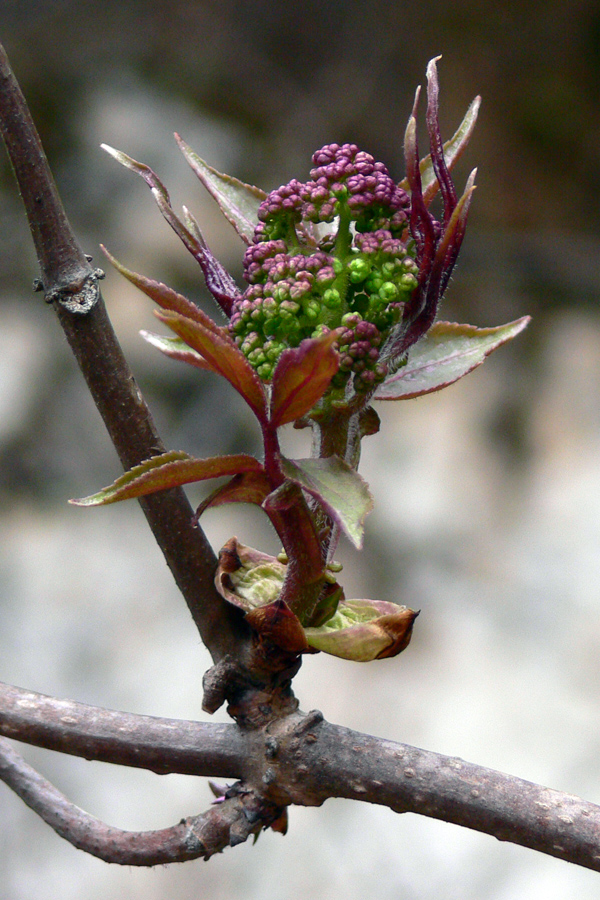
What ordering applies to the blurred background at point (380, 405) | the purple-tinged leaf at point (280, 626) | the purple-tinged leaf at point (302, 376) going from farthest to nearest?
the blurred background at point (380, 405), the purple-tinged leaf at point (280, 626), the purple-tinged leaf at point (302, 376)

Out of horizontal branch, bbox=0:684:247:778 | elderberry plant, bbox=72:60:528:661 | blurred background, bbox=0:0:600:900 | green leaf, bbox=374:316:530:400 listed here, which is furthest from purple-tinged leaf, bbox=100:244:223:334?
blurred background, bbox=0:0:600:900

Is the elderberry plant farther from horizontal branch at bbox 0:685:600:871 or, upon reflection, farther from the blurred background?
the blurred background

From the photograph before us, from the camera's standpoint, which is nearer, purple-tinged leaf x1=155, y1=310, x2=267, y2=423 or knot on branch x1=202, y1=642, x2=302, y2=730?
purple-tinged leaf x1=155, y1=310, x2=267, y2=423

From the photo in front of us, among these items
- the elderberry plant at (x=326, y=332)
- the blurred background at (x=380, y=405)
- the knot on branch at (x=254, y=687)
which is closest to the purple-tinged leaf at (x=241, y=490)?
the elderberry plant at (x=326, y=332)

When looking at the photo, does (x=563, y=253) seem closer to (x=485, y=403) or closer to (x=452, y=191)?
(x=485, y=403)

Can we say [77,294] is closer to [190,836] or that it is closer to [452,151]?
[452,151]

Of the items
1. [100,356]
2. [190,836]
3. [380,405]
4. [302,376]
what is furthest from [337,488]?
[380,405]

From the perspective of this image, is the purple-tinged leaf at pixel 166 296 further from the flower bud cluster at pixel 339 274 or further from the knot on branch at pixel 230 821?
the knot on branch at pixel 230 821
